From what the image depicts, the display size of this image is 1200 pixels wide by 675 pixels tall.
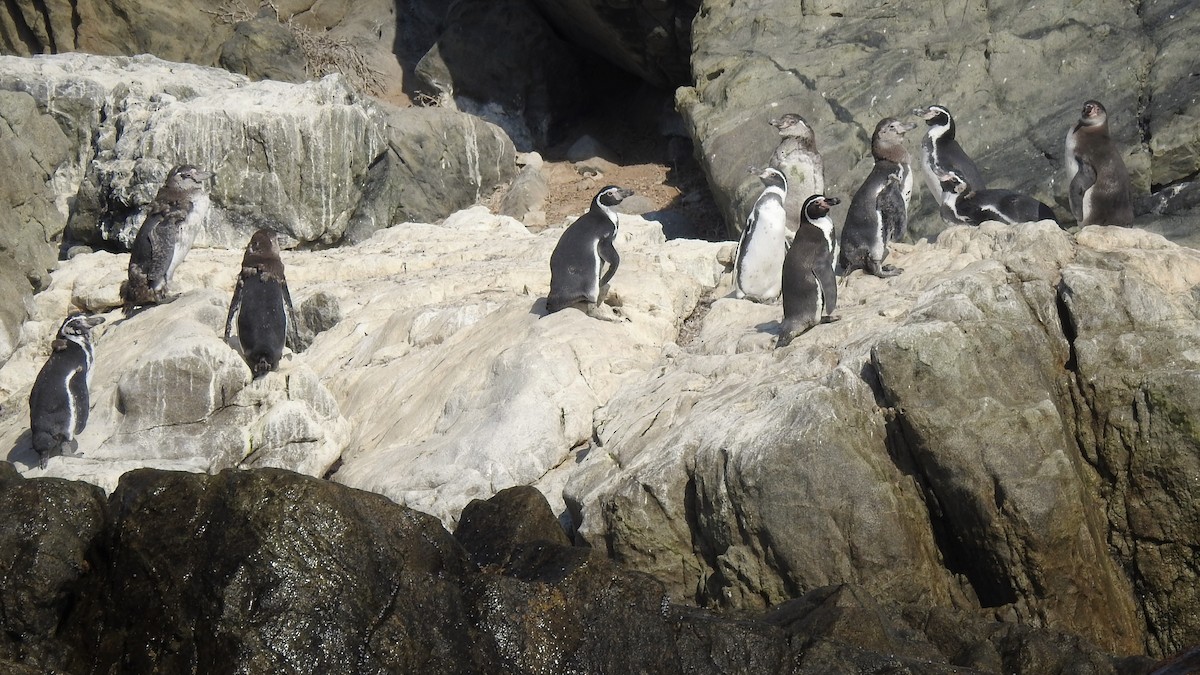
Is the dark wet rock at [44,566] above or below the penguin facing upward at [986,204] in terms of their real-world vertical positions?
below

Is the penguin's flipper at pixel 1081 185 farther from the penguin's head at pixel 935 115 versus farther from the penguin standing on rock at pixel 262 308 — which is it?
the penguin standing on rock at pixel 262 308

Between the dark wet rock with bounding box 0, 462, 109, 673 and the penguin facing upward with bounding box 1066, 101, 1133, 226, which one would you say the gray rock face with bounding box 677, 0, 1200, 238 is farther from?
the dark wet rock with bounding box 0, 462, 109, 673

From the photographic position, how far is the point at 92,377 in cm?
958

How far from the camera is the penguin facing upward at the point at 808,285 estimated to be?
27.1 ft

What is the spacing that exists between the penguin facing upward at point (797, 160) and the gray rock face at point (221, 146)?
5.09 metres

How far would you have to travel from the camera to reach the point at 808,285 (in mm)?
8250

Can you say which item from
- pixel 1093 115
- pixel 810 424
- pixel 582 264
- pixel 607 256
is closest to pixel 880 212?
pixel 607 256

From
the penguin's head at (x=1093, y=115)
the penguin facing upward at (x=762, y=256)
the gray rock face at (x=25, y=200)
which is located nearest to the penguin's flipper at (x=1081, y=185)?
the penguin's head at (x=1093, y=115)

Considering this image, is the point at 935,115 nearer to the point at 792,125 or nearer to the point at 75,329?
the point at 792,125

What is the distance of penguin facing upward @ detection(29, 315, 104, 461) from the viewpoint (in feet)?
28.6

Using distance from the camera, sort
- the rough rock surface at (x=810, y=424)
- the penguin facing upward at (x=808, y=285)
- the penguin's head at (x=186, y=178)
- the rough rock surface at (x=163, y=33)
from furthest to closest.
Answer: the rough rock surface at (x=163, y=33), the penguin's head at (x=186, y=178), the penguin facing upward at (x=808, y=285), the rough rock surface at (x=810, y=424)

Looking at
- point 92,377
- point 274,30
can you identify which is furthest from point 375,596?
point 274,30

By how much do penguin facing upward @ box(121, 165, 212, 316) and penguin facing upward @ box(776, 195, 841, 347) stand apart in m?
5.33

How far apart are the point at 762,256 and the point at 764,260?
3cm
